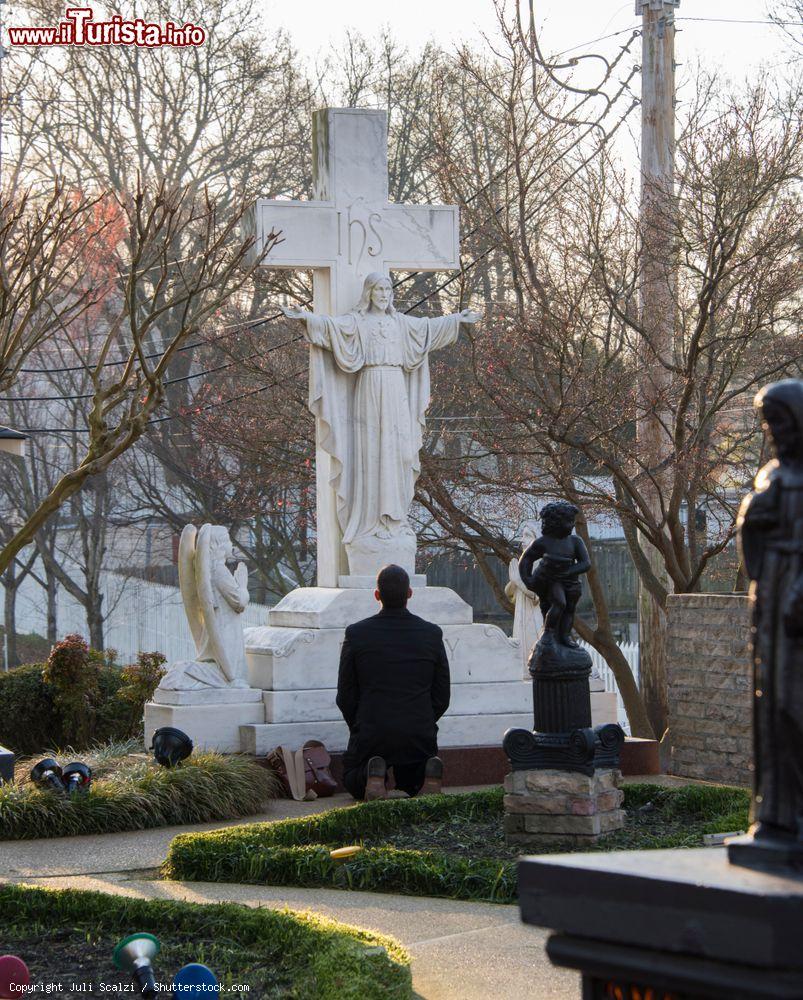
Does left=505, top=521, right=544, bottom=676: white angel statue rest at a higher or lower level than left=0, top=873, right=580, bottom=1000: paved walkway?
higher

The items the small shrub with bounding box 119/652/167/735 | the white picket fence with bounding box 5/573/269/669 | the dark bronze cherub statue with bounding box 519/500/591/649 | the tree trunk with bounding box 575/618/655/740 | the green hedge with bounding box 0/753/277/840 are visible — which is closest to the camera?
the dark bronze cherub statue with bounding box 519/500/591/649

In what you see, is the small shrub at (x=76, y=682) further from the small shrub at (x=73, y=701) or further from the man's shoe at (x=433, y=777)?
the man's shoe at (x=433, y=777)

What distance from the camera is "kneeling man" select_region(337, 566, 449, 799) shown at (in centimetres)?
999

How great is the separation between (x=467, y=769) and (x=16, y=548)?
3755 mm

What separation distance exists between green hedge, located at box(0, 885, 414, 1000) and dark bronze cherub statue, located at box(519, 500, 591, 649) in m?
3.22

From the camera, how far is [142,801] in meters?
10.1

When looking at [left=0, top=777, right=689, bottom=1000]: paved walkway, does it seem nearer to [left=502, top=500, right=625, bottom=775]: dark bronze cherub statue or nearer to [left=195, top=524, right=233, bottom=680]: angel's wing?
[left=502, top=500, right=625, bottom=775]: dark bronze cherub statue

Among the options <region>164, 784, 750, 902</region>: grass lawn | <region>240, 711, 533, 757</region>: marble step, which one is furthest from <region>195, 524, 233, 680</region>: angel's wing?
<region>164, 784, 750, 902</region>: grass lawn

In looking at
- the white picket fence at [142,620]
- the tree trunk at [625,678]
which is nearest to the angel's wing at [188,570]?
the tree trunk at [625,678]

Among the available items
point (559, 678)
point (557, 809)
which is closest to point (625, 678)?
point (559, 678)

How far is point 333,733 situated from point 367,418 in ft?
8.77

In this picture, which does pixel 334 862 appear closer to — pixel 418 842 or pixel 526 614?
pixel 418 842

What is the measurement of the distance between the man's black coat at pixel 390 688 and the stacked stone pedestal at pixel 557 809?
1195 millimetres

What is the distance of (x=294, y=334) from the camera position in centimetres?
2195
